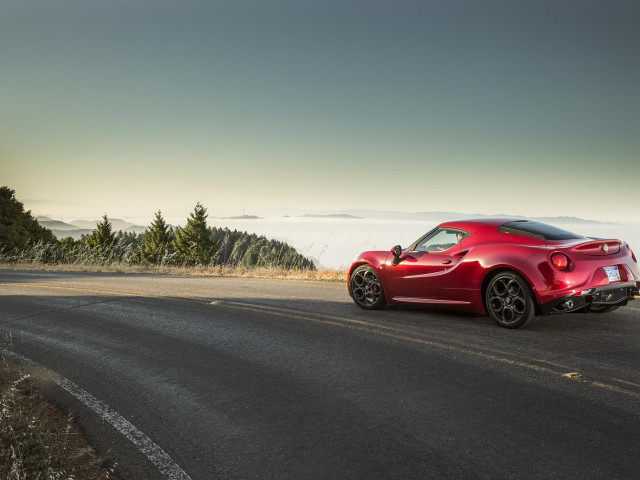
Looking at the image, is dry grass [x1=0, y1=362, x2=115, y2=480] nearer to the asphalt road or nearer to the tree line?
the asphalt road

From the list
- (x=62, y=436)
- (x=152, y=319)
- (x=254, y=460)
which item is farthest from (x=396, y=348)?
(x=152, y=319)

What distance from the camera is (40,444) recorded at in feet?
13.0

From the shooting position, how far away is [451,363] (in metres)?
5.84

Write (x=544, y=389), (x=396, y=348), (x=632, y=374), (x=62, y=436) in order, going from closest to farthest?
(x=62, y=436) < (x=544, y=389) < (x=632, y=374) < (x=396, y=348)

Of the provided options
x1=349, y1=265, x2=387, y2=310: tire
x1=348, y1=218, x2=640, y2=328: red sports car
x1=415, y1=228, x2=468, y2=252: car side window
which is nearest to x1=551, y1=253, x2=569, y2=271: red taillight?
x1=348, y1=218, x2=640, y2=328: red sports car

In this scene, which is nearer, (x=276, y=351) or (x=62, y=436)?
(x=62, y=436)

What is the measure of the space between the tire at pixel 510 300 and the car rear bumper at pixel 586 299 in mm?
208

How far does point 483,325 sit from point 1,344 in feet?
21.4

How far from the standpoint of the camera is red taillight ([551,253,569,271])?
271 inches

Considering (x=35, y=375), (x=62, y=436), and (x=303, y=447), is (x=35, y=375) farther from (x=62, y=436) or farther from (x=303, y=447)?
(x=303, y=447)

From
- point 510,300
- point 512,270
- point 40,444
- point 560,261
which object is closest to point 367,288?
point 510,300

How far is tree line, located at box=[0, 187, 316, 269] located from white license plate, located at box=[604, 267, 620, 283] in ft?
37.0

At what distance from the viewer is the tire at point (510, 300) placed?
23.1ft

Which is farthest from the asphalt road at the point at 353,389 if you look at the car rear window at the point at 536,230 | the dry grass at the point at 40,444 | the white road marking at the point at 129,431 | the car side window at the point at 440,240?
the car rear window at the point at 536,230
